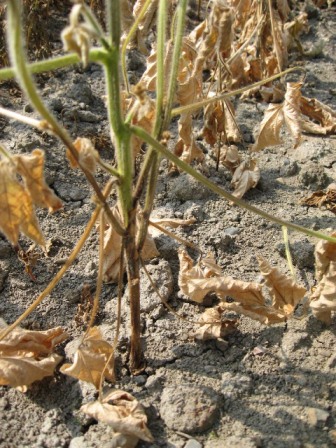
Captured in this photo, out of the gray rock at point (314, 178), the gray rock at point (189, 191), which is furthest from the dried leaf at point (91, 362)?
the gray rock at point (314, 178)

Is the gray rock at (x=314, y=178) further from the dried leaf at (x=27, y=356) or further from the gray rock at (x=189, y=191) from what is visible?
the dried leaf at (x=27, y=356)

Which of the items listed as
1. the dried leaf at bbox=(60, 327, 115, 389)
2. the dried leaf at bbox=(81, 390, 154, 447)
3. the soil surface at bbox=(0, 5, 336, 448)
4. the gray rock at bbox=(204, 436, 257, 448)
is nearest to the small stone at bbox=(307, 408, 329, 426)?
the soil surface at bbox=(0, 5, 336, 448)

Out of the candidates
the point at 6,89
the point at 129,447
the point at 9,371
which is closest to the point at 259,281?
Result: the point at 129,447

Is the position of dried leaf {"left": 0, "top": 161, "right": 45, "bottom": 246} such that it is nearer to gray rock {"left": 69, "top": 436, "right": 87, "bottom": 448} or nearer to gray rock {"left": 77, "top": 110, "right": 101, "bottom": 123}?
gray rock {"left": 69, "top": 436, "right": 87, "bottom": 448}

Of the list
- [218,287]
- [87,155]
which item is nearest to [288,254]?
[218,287]

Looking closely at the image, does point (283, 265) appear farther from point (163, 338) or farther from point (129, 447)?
point (129, 447)

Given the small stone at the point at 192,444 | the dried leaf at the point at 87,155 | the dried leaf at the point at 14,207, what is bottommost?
the small stone at the point at 192,444
